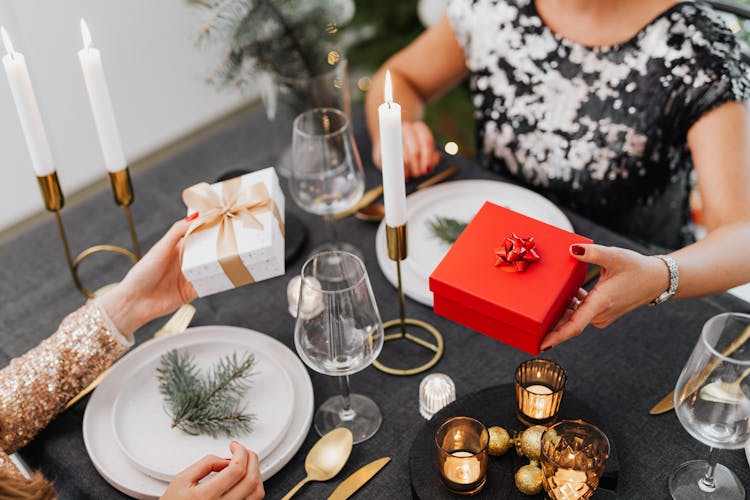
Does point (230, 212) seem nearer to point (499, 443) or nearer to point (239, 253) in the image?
point (239, 253)

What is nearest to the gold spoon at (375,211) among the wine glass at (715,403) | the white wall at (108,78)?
the wine glass at (715,403)

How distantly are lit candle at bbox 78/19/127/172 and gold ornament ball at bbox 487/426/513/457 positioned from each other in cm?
75

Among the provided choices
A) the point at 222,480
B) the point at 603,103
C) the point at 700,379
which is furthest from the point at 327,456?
the point at 603,103

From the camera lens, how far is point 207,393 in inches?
44.1

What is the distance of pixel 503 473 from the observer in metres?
0.99

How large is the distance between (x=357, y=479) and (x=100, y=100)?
71cm

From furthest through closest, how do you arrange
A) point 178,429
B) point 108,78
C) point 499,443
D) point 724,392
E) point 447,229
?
point 108,78 < point 447,229 < point 178,429 < point 499,443 < point 724,392

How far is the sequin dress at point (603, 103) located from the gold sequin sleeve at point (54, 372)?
0.99 meters

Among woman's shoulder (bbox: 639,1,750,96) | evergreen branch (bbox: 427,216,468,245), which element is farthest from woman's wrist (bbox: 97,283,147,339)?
woman's shoulder (bbox: 639,1,750,96)

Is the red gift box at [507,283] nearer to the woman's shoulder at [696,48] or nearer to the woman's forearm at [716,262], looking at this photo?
the woman's forearm at [716,262]

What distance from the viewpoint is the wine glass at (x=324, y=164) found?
4.14 ft

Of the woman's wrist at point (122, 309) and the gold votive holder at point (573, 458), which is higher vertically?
the woman's wrist at point (122, 309)

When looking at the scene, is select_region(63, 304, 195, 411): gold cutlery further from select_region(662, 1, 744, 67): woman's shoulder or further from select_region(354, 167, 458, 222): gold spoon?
select_region(662, 1, 744, 67): woman's shoulder

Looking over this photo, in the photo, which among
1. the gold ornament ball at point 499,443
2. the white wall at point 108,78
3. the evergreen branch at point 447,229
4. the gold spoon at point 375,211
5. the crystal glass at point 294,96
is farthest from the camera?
the white wall at point 108,78
